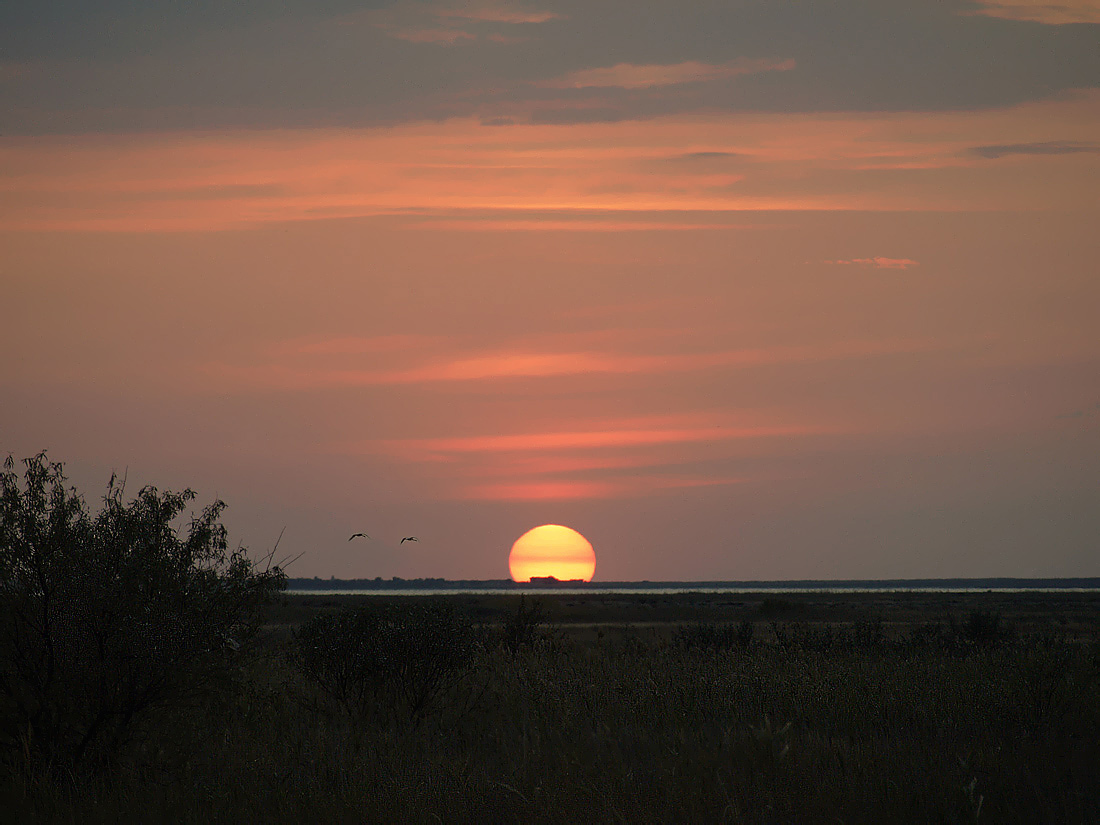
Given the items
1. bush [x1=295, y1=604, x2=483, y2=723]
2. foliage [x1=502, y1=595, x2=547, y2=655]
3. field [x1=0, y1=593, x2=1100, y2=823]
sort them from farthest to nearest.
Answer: foliage [x1=502, y1=595, x2=547, y2=655], bush [x1=295, y1=604, x2=483, y2=723], field [x1=0, y1=593, x2=1100, y2=823]

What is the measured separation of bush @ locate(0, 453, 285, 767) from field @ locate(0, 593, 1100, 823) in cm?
38

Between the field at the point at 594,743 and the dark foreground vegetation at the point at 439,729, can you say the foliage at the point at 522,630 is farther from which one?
the dark foreground vegetation at the point at 439,729

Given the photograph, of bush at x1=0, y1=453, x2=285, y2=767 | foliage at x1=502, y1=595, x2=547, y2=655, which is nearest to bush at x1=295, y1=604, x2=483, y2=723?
bush at x1=0, y1=453, x2=285, y2=767

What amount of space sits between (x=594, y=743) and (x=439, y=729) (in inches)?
109

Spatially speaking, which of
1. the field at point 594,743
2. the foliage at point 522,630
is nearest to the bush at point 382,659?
the field at point 594,743

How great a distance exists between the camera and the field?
823 cm

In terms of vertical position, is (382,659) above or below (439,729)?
above

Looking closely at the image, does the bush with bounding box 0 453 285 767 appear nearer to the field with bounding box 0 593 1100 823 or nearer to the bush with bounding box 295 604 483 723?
the field with bounding box 0 593 1100 823

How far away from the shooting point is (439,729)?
498 inches

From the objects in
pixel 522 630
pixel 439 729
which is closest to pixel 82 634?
pixel 439 729

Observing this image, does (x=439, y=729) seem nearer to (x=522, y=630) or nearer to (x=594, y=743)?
(x=594, y=743)

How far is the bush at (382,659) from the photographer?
1418 cm

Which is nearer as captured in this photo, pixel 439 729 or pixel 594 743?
pixel 594 743

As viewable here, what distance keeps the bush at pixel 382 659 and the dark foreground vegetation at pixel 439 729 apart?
3cm
